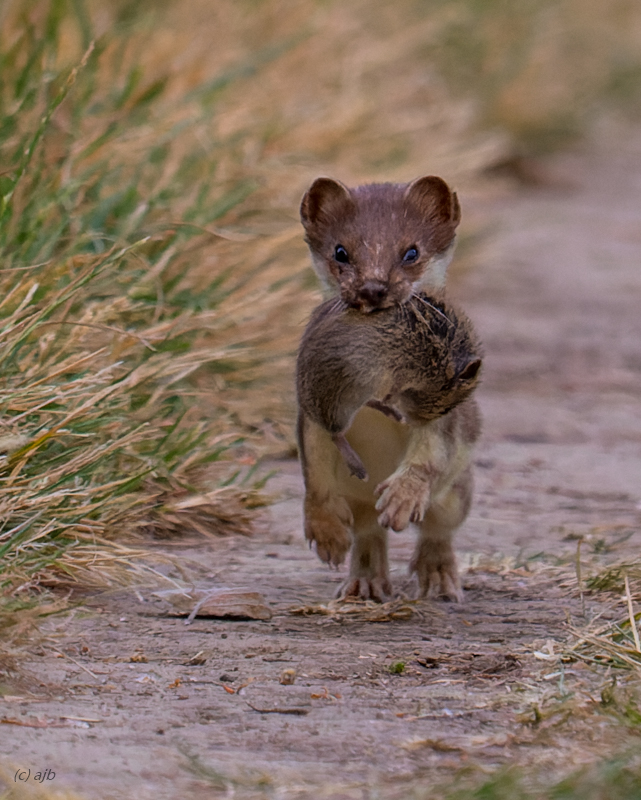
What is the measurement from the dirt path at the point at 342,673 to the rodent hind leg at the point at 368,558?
0.14 metres

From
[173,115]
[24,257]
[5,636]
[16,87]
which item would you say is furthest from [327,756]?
[173,115]

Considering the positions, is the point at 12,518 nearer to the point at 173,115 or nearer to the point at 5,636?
the point at 5,636

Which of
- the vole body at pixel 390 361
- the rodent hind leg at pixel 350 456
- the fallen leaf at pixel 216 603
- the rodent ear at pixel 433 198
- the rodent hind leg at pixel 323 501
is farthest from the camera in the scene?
the rodent ear at pixel 433 198

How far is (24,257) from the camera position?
16.5 ft

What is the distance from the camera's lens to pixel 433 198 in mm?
4359

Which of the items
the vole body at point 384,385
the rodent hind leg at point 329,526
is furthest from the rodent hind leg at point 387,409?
the rodent hind leg at point 329,526

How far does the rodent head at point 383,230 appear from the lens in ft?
13.5

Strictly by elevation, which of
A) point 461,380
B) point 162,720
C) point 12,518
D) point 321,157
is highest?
point 321,157

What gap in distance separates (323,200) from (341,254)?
283mm

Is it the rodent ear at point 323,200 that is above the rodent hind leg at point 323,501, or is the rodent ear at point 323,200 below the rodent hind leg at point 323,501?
above

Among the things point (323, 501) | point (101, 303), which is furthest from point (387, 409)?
point (101, 303)

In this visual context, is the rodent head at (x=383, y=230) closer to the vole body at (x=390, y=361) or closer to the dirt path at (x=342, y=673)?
the vole body at (x=390, y=361)

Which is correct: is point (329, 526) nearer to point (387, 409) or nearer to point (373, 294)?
point (387, 409)

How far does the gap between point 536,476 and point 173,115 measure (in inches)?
109
